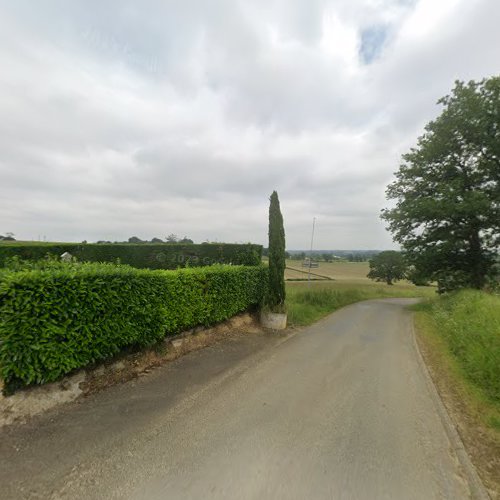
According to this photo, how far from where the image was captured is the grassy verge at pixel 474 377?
10.4 ft

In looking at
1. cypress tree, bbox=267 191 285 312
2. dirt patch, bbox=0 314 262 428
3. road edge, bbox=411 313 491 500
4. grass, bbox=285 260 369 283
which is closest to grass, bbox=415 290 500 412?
road edge, bbox=411 313 491 500

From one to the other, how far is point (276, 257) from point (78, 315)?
261 inches

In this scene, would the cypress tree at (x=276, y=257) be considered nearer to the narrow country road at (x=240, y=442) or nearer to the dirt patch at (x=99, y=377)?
the dirt patch at (x=99, y=377)

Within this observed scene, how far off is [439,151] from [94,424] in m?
22.4

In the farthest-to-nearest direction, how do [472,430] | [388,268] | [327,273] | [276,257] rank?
[388,268] → [327,273] → [276,257] → [472,430]

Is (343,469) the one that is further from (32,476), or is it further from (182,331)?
(182,331)

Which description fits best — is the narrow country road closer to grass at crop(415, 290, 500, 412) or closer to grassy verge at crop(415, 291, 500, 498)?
grassy verge at crop(415, 291, 500, 498)

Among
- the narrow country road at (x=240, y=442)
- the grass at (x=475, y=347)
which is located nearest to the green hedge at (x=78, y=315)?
the narrow country road at (x=240, y=442)

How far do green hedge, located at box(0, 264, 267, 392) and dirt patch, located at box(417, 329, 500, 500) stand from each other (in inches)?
200

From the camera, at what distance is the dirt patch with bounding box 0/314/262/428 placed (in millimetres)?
3336

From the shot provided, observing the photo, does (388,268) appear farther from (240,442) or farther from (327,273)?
(240,442)

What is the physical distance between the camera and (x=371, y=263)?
168 ft

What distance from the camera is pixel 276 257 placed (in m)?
9.43

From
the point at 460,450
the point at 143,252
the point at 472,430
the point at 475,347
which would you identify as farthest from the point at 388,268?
the point at 460,450
